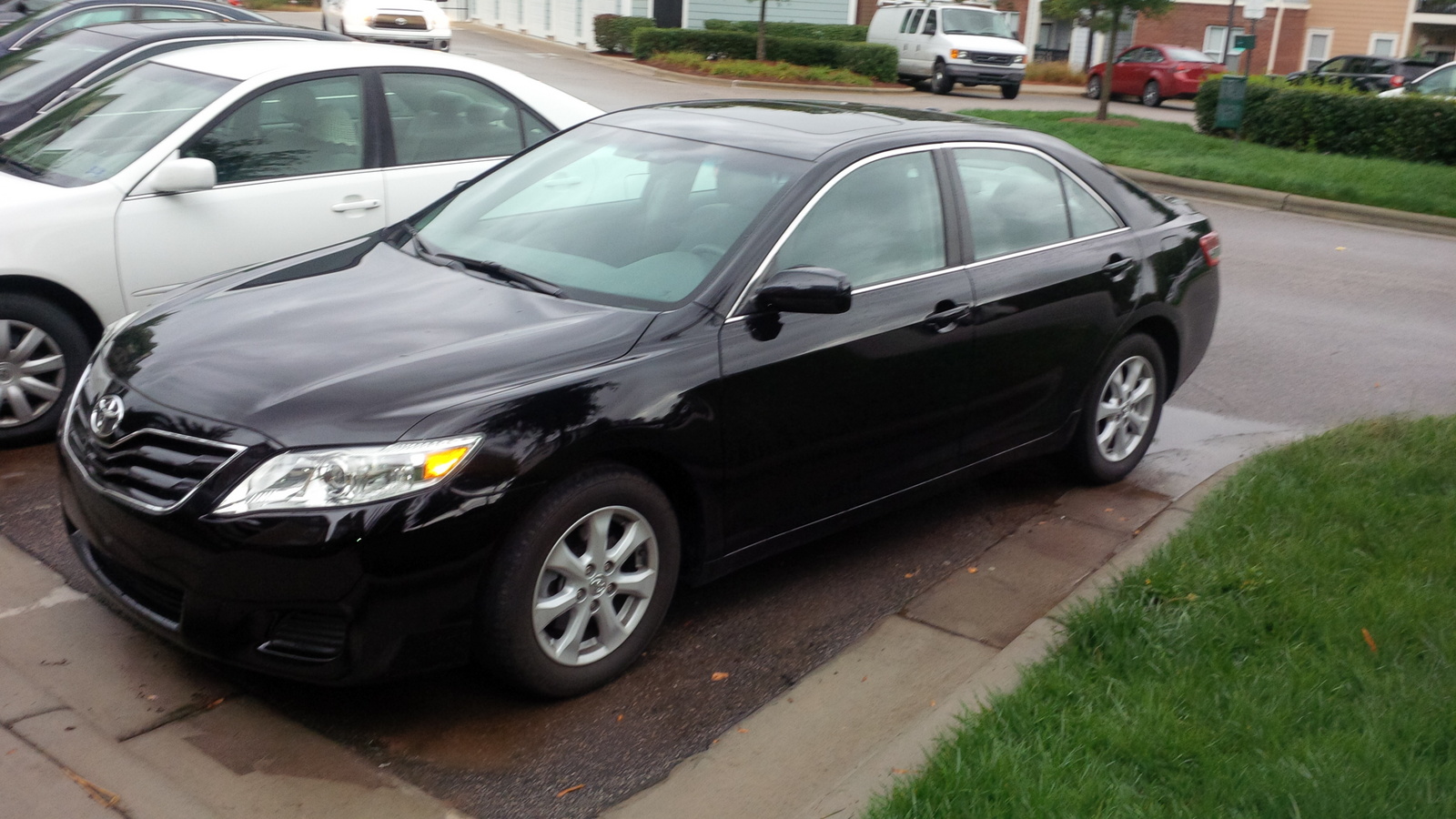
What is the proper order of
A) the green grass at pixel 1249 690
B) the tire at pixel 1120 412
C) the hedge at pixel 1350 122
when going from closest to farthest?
1. the green grass at pixel 1249 690
2. the tire at pixel 1120 412
3. the hedge at pixel 1350 122

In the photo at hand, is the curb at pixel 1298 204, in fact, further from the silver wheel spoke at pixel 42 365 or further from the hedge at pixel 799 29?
the hedge at pixel 799 29

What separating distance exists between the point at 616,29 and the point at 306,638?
34070mm

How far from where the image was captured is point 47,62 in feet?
31.5

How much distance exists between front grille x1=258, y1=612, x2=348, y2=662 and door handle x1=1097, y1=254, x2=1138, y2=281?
3.52 m

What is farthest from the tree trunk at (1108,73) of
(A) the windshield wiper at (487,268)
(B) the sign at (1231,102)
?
(A) the windshield wiper at (487,268)

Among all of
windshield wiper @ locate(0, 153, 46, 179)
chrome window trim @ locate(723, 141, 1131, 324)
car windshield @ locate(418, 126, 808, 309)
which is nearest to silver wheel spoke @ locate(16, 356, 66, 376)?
windshield wiper @ locate(0, 153, 46, 179)

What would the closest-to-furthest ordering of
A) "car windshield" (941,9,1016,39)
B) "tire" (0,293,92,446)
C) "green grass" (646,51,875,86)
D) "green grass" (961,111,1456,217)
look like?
"tire" (0,293,92,446) → "green grass" (961,111,1456,217) → "green grass" (646,51,875,86) → "car windshield" (941,9,1016,39)

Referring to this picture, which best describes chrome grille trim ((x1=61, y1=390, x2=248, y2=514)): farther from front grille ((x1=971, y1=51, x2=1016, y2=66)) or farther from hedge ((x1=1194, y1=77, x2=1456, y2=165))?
front grille ((x1=971, y1=51, x2=1016, y2=66))

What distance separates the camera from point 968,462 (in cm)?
524

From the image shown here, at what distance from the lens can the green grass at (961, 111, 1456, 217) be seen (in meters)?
14.7

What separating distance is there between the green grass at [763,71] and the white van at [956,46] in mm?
1641

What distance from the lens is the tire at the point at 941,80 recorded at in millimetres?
31922

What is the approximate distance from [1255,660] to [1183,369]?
100 inches

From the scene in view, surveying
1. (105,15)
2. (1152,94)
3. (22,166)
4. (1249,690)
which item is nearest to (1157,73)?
(1152,94)
